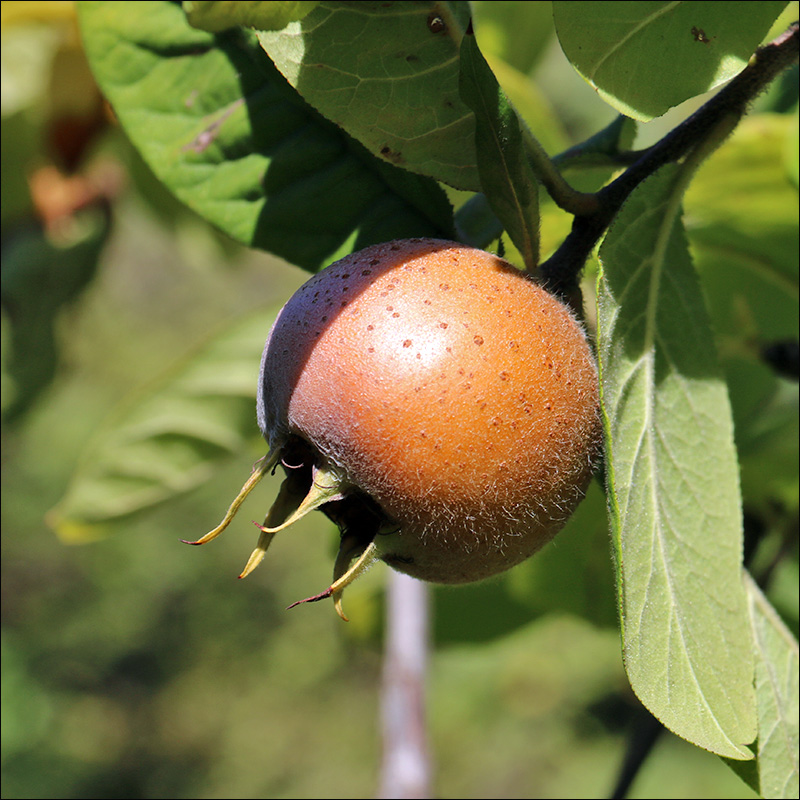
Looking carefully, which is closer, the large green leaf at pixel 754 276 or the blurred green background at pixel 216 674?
the large green leaf at pixel 754 276

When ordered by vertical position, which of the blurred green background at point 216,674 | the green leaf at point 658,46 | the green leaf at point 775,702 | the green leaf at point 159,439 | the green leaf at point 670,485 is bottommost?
the blurred green background at point 216,674

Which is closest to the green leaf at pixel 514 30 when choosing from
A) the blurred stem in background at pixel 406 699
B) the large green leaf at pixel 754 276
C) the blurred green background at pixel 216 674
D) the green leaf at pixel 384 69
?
the large green leaf at pixel 754 276

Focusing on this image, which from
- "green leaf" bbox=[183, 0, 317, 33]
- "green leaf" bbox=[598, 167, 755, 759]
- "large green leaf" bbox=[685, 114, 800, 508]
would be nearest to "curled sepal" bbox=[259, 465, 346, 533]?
"green leaf" bbox=[598, 167, 755, 759]

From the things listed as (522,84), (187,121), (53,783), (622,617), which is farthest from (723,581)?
(53,783)

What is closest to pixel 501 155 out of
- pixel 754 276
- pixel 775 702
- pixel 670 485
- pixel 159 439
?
pixel 670 485

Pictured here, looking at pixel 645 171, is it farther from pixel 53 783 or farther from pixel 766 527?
pixel 53 783

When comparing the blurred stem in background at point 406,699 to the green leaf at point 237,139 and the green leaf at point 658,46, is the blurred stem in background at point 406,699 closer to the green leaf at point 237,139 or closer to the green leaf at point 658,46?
the green leaf at point 237,139

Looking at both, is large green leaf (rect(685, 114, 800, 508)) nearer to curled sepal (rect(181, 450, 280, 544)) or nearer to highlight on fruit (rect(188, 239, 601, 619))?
highlight on fruit (rect(188, 239, 601, 619))
